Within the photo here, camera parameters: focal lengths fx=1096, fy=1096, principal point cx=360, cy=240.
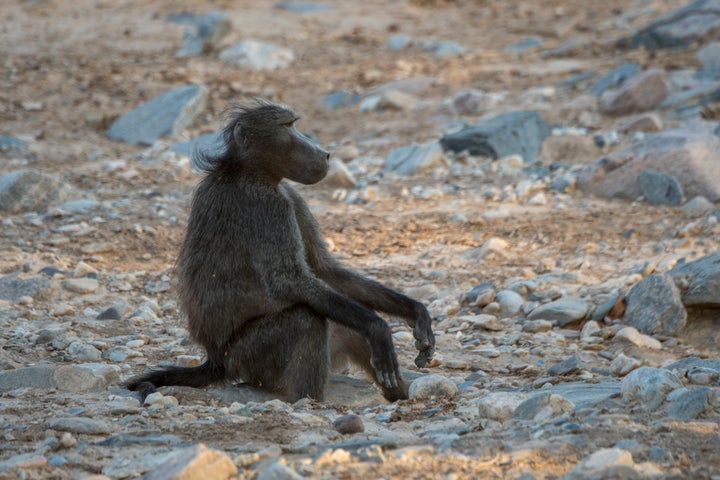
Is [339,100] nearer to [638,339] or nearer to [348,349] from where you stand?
[638,339]

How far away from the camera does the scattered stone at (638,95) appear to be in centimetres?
1003

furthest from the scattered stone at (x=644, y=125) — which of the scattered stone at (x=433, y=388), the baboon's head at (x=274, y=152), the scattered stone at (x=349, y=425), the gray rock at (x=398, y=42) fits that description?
the scattered stone at (x=349, y=425)

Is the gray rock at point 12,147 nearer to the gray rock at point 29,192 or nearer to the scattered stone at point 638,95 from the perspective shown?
the gray rock at point 29,192

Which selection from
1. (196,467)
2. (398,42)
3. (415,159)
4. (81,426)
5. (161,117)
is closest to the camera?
(196,467)

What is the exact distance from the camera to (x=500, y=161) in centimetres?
910

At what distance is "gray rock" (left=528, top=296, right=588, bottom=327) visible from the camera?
6078mm

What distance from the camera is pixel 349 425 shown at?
12.4 feet

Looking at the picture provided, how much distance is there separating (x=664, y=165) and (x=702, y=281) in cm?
239

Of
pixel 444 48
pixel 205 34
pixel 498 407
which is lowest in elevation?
pixel 498 407

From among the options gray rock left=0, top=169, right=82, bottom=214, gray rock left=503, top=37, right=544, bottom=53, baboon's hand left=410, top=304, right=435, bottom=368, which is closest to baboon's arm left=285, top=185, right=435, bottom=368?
baboon's hand left=410, top=304, right=435, bottom=368

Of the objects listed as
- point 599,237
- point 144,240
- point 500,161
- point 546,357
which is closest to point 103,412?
point 546,357

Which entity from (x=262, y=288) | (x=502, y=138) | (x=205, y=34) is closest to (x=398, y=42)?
(x=205, y=34)

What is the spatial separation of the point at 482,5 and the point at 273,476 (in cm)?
1307

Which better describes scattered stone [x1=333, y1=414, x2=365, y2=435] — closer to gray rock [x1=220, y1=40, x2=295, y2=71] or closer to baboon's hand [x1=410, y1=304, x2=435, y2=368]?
baboon's hand [x1=410, y1=304, x2=435, y2=368]
